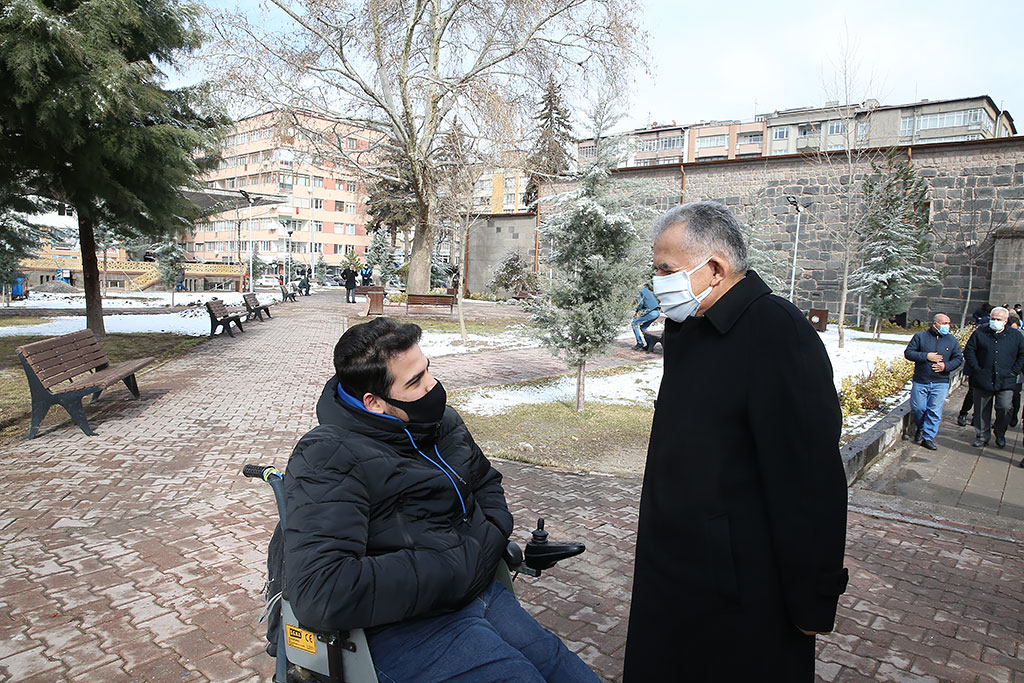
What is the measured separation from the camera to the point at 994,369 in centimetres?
840

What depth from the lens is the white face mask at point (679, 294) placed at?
6.66ft

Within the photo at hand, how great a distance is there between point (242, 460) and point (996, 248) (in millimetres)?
22310

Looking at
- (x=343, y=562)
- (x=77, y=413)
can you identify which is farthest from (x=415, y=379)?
(x=77, y=413)

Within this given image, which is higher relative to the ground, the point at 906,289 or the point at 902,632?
the point at 906,289

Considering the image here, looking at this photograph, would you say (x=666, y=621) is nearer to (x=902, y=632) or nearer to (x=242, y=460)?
(x=902, y=632)

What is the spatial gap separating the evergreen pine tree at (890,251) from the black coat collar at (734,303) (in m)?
19.0

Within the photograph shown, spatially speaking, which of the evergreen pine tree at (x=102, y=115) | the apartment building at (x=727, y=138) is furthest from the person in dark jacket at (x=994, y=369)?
the apartment building at (x=727, y=138)

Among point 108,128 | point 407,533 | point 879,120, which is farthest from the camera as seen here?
point 879,120

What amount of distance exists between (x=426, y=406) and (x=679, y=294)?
98 cm

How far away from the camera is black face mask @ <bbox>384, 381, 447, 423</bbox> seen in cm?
233

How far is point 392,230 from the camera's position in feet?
182

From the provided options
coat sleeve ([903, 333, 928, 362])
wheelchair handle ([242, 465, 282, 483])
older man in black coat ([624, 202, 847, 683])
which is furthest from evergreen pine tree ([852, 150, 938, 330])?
wheelchair handle ([242, 465, 282, 483])

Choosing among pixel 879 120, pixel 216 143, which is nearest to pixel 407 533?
pixel 216 143

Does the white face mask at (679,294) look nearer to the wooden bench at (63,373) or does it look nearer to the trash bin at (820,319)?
the wooden bench at (63,373)
